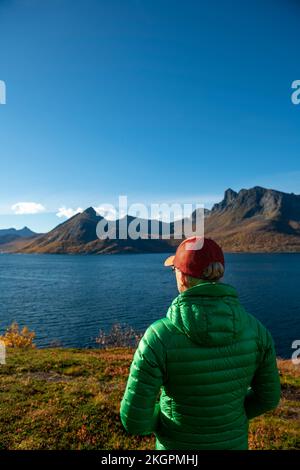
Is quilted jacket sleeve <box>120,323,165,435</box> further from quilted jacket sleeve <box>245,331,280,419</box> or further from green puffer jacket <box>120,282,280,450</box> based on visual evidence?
quilted jacket sleeve <box>245,331,280,419</box>

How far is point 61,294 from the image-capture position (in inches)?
3445

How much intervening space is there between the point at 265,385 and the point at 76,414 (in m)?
7.97

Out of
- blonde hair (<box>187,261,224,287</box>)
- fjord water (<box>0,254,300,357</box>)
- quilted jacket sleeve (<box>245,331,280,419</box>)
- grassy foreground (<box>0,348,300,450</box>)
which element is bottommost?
fjord water (<box>0,254,300,357</box>)

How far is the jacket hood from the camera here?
3.38 meters

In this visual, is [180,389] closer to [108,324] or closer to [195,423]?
[195,423]

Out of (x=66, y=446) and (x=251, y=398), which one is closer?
(x=251, y=398)

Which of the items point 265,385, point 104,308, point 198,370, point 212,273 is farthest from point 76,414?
point 104,308

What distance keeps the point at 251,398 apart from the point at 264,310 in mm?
67148

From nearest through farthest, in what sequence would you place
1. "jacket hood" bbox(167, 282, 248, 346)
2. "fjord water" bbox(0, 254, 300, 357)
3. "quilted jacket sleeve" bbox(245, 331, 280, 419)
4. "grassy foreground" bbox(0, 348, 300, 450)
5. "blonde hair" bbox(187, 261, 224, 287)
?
1. "jacket hood" bbox(167, 282, 248, 346)
2. "blonde hair" bbox(187, 261, 224, 287)
3. "quilted jacket sleeve" bbox(245, 331, 280, 419)
4. "grassy foreground" bbox(0, 348, 300, 450)
5. "fjord water" bbox(0, 254, 300, 357)

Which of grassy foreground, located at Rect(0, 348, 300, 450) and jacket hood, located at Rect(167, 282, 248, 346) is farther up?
jacket hood, located at Rect(167, 282, 248, 346)

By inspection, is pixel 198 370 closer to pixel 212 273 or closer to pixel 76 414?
pixel 212 273

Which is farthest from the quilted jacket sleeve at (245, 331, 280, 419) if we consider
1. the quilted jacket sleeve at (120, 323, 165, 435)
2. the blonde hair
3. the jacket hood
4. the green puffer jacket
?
the quilted jacket sleeve at (120, 323, 165, 435)

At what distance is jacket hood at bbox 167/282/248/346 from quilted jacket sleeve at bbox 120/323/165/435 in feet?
1.05
